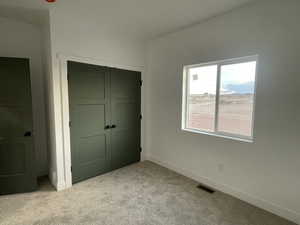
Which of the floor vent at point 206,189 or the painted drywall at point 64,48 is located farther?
the floor vent at point 206,189

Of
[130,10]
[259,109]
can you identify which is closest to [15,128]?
[130,10]

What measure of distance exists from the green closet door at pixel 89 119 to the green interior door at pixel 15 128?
594 millimetres

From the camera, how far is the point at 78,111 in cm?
270

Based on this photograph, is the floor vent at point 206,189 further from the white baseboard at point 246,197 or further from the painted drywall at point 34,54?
the painted drywall at point 34,54

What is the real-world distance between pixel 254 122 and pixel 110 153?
251 cm

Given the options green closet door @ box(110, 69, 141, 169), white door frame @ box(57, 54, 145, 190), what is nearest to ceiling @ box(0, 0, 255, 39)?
white door frame @ box(57, 54, 145, 190)

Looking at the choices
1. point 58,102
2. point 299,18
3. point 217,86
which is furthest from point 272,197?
point 58,102

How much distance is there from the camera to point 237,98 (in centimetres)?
245

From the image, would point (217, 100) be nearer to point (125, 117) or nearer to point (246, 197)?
point (246, 197)

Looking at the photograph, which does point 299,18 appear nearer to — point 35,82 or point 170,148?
point 170,148

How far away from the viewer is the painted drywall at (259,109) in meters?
1.91

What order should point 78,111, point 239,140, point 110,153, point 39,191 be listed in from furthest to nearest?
1. point 110,153
2. point 78,111
3. point 39,191
4. point 239,140

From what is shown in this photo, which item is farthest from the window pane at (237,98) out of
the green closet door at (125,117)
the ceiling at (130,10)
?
the green closet door at (125,117)

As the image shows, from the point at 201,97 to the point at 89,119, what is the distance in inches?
80.1
